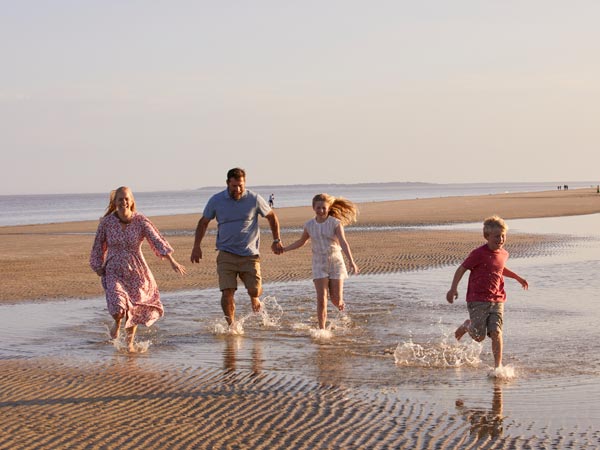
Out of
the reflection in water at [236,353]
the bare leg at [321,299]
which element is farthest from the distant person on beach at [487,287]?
the bare leg at [321,299]

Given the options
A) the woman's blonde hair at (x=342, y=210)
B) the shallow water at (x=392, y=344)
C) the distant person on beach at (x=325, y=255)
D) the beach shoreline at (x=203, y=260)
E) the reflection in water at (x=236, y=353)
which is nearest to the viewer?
the shallow water at (x=392, y=344)

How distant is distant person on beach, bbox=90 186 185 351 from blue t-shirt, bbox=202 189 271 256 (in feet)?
2.85

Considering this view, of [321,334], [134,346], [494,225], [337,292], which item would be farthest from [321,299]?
[494,225]

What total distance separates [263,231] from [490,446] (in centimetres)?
2486

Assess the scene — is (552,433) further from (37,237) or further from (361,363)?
(37,237)

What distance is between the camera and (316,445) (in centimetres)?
558

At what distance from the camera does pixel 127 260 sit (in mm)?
9055

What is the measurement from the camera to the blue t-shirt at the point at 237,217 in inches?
382

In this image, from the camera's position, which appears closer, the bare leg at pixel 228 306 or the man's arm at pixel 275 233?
the man's arm at pixel 275 233

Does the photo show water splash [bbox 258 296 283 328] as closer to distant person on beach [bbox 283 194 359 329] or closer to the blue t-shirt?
distant person on beach [bbox 283 194 359 329]

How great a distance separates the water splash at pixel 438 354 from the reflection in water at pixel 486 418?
133 centimetres

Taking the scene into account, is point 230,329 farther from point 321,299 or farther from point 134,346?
point 134,346

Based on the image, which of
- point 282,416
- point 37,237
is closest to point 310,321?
point 282,416

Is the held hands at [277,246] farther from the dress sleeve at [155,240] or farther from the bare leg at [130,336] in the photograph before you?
the bare leg at [130,336]
